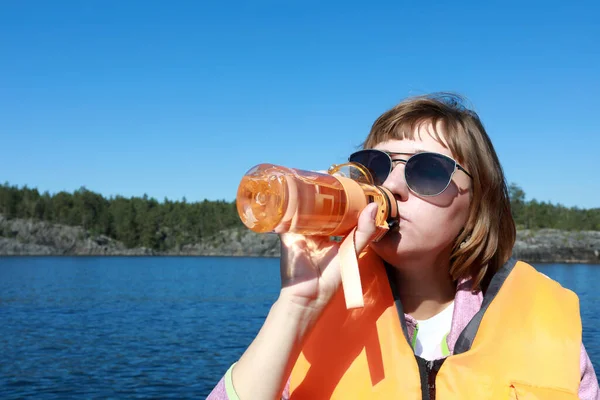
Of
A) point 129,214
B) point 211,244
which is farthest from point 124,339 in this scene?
point 211,244

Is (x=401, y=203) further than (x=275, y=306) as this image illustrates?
Yes

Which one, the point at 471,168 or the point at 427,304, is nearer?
the point at 471,168

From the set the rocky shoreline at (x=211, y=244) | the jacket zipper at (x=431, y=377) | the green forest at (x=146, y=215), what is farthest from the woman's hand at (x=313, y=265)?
the green forest at (x=146, y=215)

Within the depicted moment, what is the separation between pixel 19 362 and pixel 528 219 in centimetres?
10123

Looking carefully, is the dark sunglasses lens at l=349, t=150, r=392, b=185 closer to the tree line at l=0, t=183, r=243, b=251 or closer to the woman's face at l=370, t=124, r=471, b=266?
the woman's face at l=370, t=124, r=471, b=266

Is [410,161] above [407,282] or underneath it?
above

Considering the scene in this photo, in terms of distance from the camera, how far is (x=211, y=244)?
131m

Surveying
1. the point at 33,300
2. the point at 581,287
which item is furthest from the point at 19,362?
the point at 581,287

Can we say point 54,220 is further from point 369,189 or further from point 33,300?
point 369,189

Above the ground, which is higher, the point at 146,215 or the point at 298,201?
the point at 146,215

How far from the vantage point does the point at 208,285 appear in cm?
5288

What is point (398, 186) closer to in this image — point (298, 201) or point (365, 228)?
point (365, 228)

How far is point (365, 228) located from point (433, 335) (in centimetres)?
71

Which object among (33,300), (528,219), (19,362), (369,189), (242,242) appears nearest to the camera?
(369,189)
